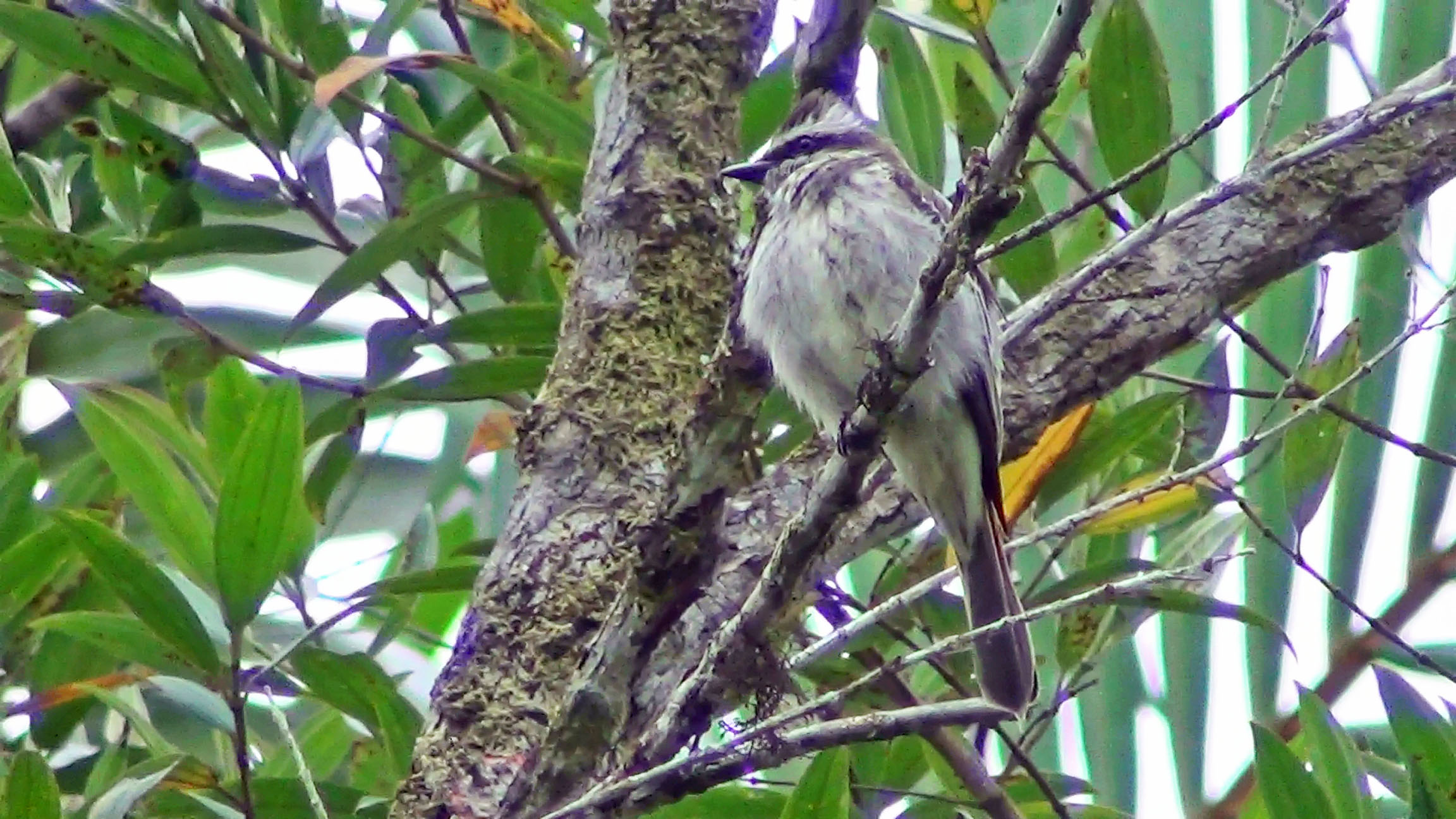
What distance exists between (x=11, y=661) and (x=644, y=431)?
1.19 m

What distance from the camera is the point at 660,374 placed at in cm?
245

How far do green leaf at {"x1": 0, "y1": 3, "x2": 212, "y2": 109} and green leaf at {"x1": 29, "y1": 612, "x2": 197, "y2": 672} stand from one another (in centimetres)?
82

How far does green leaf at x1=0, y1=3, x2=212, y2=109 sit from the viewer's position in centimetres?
272

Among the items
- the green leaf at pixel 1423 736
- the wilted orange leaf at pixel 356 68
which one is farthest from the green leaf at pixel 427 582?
the green leaf at pixel 1423 736

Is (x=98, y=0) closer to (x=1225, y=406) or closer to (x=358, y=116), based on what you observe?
(x=358, y=116)

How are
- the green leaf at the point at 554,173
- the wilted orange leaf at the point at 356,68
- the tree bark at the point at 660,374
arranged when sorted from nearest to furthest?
the tree bark at the point at 660,374 < the wilted orange leaf at the point at 356,68 < the green leaf at the point at 554,173

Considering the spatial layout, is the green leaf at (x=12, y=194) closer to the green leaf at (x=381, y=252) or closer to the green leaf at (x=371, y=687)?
the green leaf at (x=381, y=252)

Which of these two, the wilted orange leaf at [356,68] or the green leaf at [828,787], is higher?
the wilted orange leaf at [356,68]

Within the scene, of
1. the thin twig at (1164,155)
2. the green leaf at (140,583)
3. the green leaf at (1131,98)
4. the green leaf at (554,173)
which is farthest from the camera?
the green leaf at (554,173)

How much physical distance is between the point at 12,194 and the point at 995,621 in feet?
5.26

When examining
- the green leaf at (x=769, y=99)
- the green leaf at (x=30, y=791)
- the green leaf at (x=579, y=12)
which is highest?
the green leaf at (x=579, y=12)

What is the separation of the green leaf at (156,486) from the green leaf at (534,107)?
0.70m

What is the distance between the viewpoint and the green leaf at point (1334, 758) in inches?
93.3

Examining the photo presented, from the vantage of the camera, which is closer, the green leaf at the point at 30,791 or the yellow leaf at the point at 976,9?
→ the green leaf at the point at 30,791
